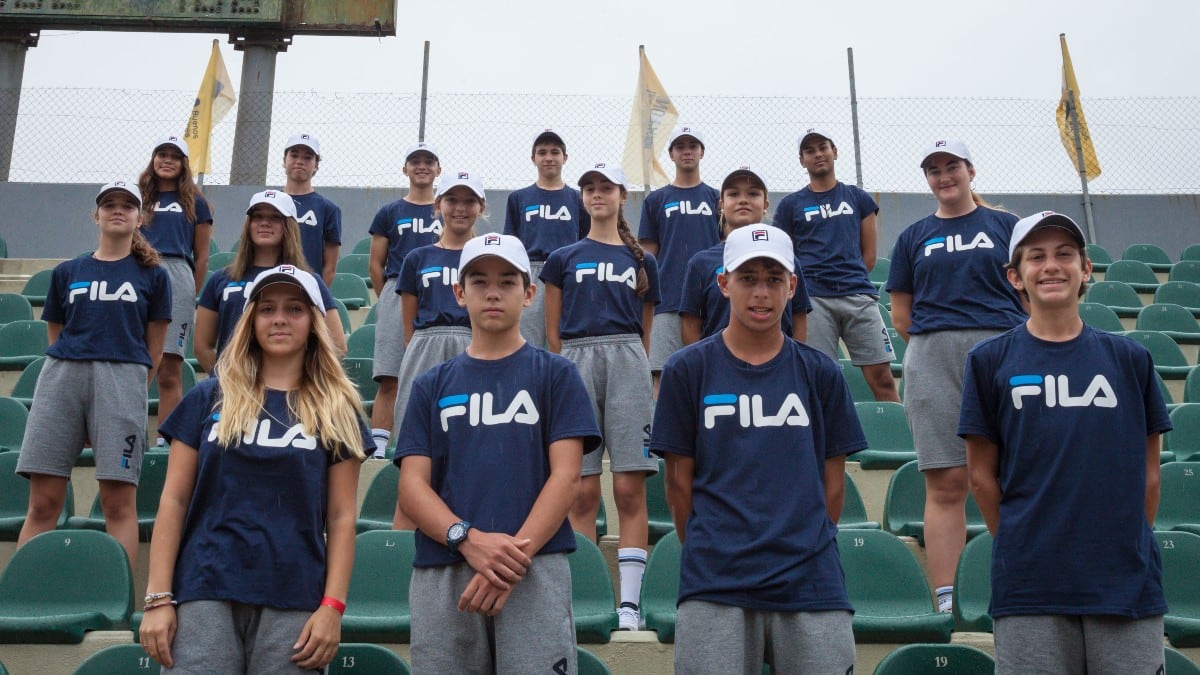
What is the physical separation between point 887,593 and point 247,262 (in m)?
3.13

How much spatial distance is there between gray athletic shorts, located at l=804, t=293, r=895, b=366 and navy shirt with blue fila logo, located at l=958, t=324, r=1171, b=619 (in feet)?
9.84

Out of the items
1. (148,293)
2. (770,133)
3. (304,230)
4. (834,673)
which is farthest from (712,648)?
(770,133)

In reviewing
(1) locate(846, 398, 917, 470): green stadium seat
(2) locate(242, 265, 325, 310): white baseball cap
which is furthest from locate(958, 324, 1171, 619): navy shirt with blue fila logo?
(1) locate(846, 398, 917, 470): green stadium seat

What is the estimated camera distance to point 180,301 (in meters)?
6.10

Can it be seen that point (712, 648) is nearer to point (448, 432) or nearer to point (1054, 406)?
point (448, 432)

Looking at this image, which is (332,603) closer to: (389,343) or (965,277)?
(965,277)

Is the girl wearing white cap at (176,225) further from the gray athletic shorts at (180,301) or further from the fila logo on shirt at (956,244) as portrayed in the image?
the fila logo on shirt at (956,244)

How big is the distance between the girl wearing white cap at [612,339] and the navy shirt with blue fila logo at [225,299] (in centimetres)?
110

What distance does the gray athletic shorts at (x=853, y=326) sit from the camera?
6121mm

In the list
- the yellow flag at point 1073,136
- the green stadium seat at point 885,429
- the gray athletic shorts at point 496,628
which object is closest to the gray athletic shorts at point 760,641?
the gray athletic shorts at point 496,628

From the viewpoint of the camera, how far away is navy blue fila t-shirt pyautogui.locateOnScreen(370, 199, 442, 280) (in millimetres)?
6711

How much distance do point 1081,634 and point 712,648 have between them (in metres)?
0.94

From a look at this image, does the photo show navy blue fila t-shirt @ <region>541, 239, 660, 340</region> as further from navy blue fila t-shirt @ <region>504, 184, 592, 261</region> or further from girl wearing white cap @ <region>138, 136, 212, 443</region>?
girl wearing white cap @ <region>138, 136, 212, 443</region>

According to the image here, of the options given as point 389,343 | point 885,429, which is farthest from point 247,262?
point 885,429
